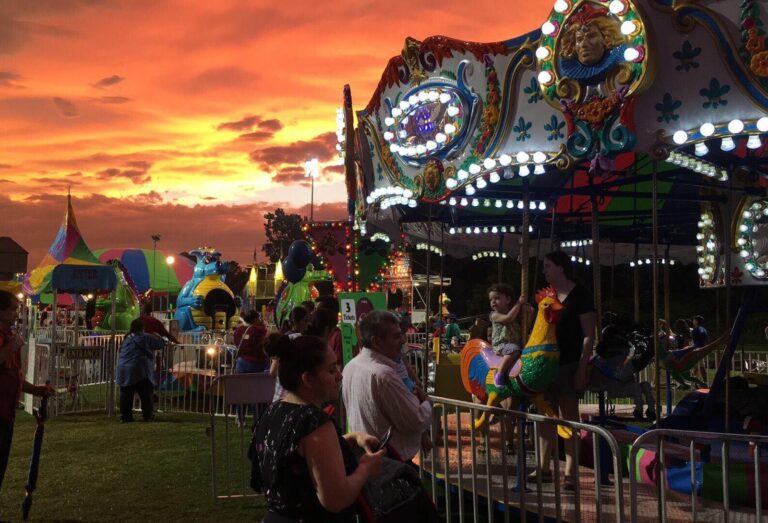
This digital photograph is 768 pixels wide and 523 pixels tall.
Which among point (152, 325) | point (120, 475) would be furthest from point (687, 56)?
point (152, 325)

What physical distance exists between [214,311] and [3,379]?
21.9m

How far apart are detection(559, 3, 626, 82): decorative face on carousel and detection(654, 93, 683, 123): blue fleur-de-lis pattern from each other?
1.45 ft

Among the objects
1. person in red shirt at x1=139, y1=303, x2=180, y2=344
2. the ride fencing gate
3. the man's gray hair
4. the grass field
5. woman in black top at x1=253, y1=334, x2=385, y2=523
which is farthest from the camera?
the ride fencing gate

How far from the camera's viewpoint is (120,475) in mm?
8062

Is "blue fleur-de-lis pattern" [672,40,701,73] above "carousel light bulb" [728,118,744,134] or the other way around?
above

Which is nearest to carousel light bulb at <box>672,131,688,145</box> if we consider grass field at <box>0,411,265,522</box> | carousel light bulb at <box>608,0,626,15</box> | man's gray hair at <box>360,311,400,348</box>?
carousel light bulb at <box>608,0,626,15</box>

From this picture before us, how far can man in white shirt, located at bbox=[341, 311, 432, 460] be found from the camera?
390cm

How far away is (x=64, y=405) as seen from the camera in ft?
42.1

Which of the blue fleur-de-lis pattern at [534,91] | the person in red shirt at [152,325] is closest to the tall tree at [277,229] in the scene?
the person in red shirt at [152,325]

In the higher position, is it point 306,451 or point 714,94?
point 714,94

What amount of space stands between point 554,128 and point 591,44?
82 centimetres

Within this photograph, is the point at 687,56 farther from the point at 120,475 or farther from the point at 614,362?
the point at 120,475

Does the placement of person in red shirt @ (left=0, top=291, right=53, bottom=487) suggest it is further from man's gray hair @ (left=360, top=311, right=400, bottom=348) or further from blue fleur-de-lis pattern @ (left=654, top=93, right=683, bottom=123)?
blue fleur-de-lis pattern @ (left=654, top=93, right=683, bottom=123)

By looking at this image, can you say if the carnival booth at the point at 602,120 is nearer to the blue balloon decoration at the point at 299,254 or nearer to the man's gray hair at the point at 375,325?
the man's gray hair at the point at 375,325
